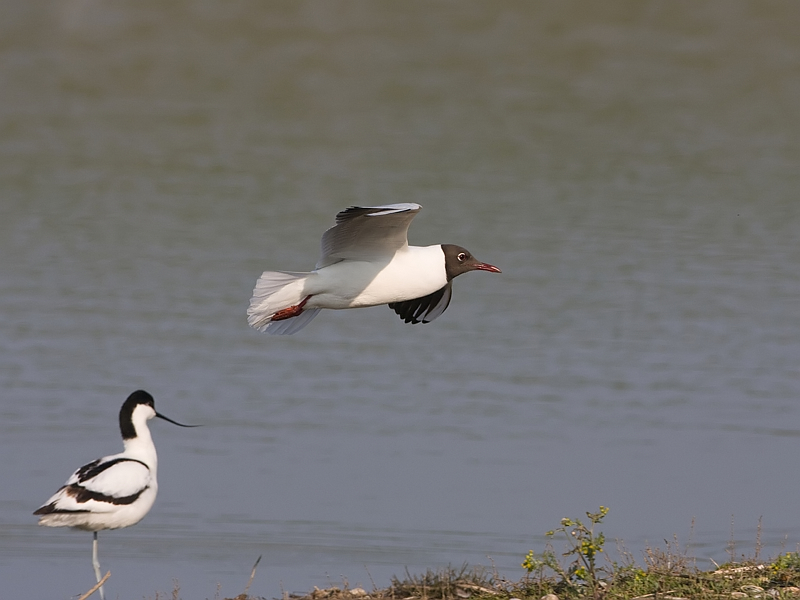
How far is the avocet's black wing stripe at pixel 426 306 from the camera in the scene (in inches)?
404

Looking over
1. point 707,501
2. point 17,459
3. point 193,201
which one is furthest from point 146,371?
point 193,201

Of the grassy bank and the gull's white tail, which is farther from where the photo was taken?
the gull's white tail

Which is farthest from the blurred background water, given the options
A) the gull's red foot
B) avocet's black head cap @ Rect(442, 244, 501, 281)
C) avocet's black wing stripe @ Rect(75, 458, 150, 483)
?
avocet's black head cap @ Rect(442, 244, 501, 281)

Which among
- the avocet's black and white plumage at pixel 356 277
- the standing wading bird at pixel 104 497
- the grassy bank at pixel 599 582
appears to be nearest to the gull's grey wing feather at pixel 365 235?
the avocet's black and white plumage at pixel 356 277

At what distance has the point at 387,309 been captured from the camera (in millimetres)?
16453

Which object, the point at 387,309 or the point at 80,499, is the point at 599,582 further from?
the point at 387,309

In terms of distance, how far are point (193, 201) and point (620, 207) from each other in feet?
19.3

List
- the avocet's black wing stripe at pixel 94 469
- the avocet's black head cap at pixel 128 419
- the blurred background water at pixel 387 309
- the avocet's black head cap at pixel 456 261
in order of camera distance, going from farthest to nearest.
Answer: the blurred background water at pixel 387 309 < the avocet's black head cap at pixel 456 261 < the avocet's black head cap at pixel 128 419 < the avocet's black wing stripe at pixel 94 469

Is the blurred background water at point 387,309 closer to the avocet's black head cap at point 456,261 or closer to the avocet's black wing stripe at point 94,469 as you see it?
the avocet's black wing stripe at point 94,469

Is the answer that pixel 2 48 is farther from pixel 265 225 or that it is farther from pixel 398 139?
pixel 265 225

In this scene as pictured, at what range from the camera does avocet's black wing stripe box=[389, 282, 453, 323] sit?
10266 mm

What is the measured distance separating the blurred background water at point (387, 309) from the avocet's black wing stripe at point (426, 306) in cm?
140

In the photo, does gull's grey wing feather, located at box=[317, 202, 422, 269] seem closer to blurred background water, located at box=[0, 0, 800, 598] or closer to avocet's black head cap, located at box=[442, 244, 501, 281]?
avocet's black head cap, located at box=[442, 244, 501, 281]

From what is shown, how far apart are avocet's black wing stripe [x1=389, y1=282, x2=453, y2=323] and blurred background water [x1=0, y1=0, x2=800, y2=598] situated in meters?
1.40
